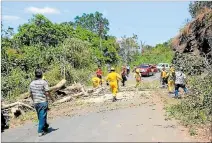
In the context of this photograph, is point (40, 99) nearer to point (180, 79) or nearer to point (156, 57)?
point (180, 79)

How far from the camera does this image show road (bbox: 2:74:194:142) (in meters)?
9.98

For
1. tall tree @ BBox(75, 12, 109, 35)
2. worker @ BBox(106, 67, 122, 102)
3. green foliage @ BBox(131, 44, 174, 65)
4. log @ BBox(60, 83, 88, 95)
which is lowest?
log @ BBox(60, 83, 88, 95)

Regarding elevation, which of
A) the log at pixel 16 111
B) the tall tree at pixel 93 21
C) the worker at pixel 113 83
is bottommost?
the log at pixel 16 111

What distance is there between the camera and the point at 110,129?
36.8ft

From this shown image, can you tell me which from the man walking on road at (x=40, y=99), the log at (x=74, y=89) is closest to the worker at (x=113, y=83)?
the log at (x=74, y=89)

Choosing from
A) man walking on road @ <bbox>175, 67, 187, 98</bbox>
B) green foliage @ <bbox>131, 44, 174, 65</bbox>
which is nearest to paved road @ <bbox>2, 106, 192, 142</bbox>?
man walking on road @ <bbox>175, 67, 187, 98</bbox>

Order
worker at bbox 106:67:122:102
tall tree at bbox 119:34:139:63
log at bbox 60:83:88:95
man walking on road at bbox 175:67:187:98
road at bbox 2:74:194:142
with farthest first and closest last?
tall tree at bbox 119:34:139:63
log at bbox 60:83:88:95
man walking on road at bbox 175:67:187:98
worker at bbox 106:67:122:102
road at bbox 2:74:194:142

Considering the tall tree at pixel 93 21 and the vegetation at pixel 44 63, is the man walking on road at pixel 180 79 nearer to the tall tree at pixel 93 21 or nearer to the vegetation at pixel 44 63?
the vegetation at pixel 44 63

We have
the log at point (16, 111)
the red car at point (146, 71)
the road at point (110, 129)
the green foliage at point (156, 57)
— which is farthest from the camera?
the green foliage at point (156, 57)

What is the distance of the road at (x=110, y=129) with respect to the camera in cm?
998

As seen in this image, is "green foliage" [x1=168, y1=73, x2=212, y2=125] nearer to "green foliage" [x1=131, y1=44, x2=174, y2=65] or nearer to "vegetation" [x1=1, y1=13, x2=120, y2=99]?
"vegetation" [x1=1, y1=13, x2=120, y2=99]

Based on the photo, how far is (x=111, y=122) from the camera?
490 inches

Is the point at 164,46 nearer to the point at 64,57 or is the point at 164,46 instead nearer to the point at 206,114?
the point at 64,57

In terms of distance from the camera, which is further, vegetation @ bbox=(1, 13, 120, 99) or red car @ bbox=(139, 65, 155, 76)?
red car @ bbox=(139, 65, 155, 76)
